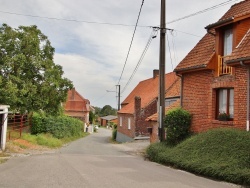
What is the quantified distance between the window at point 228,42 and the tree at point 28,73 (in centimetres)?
1558

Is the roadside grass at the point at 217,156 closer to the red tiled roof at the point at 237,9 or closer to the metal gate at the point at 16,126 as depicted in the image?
the red tiled roof at the point at 237,9

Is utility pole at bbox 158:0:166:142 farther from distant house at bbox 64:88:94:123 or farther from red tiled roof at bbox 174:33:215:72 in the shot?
distant house at bbox 64:88:94:123

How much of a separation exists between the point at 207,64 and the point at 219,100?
181cm

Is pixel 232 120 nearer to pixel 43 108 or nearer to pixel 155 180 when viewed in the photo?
pixel 155 180

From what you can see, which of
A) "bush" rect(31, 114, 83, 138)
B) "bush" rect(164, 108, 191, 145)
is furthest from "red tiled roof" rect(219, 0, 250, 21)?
"bush" rect(31, 114, 83, 138)

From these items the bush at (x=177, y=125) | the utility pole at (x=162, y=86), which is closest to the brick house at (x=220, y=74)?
the bush at (x=177, y=125)

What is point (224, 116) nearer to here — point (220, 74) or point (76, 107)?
point (220, 74)

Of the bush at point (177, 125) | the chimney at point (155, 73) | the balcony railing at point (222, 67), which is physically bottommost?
the bush at point (177, 125)

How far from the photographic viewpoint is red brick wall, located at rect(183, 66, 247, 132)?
45.6 ft

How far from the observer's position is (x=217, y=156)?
11.9 meters

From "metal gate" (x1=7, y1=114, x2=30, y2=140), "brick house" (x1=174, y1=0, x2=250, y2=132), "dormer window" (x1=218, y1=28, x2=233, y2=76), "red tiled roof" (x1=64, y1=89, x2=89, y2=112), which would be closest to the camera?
"brick house" (x1=174, y1=0, x2=250, y2=132)

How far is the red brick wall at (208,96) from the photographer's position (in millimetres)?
13906

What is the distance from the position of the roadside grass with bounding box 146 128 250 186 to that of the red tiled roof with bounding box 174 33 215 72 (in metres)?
4.28

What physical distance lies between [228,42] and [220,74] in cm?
160
